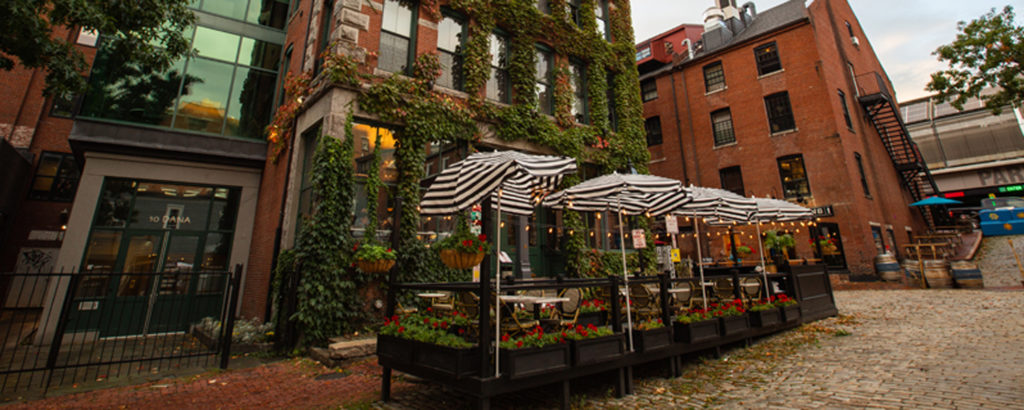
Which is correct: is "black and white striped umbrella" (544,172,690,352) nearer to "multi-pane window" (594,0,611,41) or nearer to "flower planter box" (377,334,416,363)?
"flower planter box" (377,334,416,363)

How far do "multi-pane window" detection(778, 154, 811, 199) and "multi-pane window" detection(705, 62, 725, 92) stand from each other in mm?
5739

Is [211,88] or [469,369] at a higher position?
[211,88]

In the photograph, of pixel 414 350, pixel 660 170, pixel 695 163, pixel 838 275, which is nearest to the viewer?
pixel 414 350

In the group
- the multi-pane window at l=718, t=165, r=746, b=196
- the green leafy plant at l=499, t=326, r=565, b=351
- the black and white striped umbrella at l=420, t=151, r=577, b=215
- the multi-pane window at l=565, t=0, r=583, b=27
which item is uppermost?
the multi-pane window at l=565, t=0, r=583, b=27

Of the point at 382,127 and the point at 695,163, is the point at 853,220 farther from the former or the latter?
the point at 382,127

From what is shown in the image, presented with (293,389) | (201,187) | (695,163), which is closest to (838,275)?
(695,163)

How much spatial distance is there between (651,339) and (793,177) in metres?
19.0

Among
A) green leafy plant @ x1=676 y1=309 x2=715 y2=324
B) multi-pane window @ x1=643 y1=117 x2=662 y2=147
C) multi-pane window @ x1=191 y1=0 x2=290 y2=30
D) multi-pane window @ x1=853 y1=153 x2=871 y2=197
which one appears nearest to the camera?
green leafy plant @ x1=676 y1=309 x2=715 y2=324

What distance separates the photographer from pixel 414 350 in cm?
463

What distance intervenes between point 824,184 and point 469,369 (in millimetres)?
21141

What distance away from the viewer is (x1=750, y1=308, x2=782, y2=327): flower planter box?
7.38 m

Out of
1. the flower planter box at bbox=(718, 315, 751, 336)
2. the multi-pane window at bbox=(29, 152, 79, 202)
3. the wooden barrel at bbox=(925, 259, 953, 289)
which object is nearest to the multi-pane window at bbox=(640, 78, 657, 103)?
the wooden barrel at bbox=(925, 259, 953, 289)

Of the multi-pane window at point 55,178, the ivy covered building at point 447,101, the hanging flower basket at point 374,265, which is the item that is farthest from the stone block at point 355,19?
the multi-pane window at point 55,178

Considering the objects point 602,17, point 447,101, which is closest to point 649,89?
point 602,17
